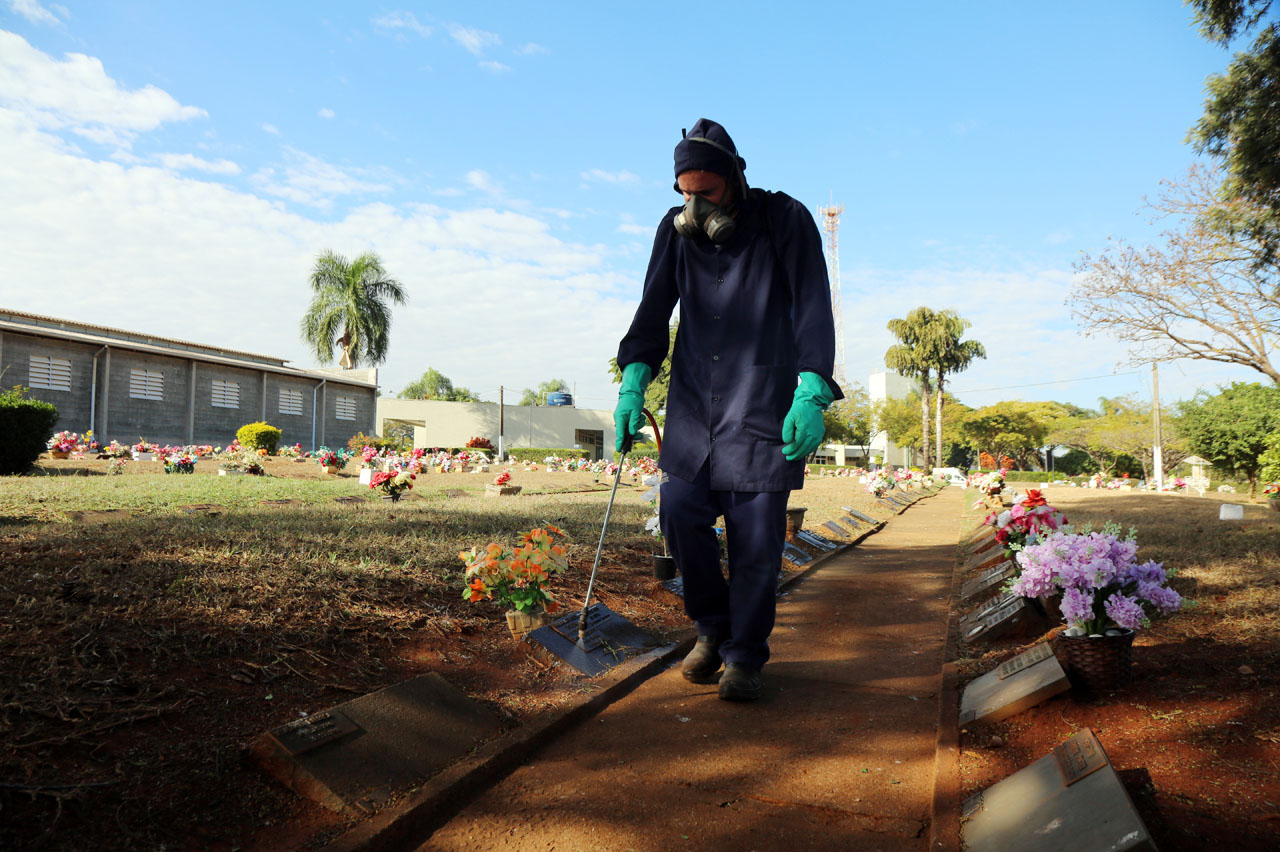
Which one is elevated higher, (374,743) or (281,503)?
(281,503)

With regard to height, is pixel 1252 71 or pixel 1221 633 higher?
pixel 1252 71

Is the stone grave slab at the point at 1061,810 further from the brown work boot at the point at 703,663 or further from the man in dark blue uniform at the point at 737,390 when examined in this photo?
the brown work boot at the point at 703,663

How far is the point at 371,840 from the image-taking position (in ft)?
5.92

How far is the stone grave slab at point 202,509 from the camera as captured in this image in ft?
20.2

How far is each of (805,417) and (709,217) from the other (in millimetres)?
945

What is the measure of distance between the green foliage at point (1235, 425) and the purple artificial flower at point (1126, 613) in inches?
506

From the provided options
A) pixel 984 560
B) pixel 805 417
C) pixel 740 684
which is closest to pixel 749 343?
pixel 805 417

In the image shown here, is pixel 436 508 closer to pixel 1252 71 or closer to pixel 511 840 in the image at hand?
pixel 511 840

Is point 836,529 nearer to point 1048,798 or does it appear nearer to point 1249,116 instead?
point 1249,116

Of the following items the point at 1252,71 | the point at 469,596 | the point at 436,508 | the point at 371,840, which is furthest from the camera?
the point at 436,508

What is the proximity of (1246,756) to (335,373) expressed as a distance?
3565 cm

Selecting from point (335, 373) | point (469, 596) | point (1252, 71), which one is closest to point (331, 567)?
point (469, 596)

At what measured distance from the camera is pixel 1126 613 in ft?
8.40

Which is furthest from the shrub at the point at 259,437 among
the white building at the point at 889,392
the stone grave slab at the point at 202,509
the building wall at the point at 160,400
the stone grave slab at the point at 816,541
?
the white building at the point at 889,392
